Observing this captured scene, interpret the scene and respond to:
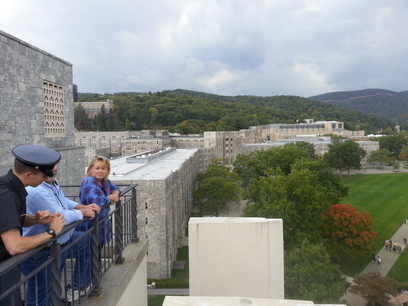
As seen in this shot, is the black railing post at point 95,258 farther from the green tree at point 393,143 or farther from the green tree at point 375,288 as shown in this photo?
the green tree at point 393,143

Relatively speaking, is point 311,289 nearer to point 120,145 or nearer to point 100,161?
point 100,161

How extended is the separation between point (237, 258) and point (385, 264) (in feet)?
73.6

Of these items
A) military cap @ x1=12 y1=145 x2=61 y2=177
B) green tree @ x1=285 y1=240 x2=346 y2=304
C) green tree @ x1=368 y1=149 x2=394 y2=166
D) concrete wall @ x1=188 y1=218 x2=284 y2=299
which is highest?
military cap @ x1=12 y1=145 x2=61 y2=177

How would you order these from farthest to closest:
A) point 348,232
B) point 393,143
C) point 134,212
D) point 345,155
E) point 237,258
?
point 393,143 → point 345,155 → point 348,232 → point 237,258 → point 134,212

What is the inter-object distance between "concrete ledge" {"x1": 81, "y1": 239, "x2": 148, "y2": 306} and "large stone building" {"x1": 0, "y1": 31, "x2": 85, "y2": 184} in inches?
163

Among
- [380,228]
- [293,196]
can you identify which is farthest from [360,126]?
[293,196]

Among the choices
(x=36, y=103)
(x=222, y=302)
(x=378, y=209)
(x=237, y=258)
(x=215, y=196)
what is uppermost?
(x=36, y=103)

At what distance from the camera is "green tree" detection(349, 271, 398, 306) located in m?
17.2

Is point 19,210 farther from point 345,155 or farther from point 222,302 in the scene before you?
point 345,155

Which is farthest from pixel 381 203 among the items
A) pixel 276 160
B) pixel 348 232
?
pixel 348 232

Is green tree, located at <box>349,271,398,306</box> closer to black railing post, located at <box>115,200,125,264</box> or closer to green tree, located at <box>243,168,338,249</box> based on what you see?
green tree, located at <box>243,168,338,249</box>

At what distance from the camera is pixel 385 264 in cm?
2353

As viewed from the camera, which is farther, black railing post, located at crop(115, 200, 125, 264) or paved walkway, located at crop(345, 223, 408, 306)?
paved walkway, located at crop(345, 223, 408, 306)

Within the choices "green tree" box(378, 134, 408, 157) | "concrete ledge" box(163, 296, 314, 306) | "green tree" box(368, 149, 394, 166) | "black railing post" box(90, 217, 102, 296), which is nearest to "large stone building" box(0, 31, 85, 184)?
"black railing post" box(90, 217, 102, 296)
